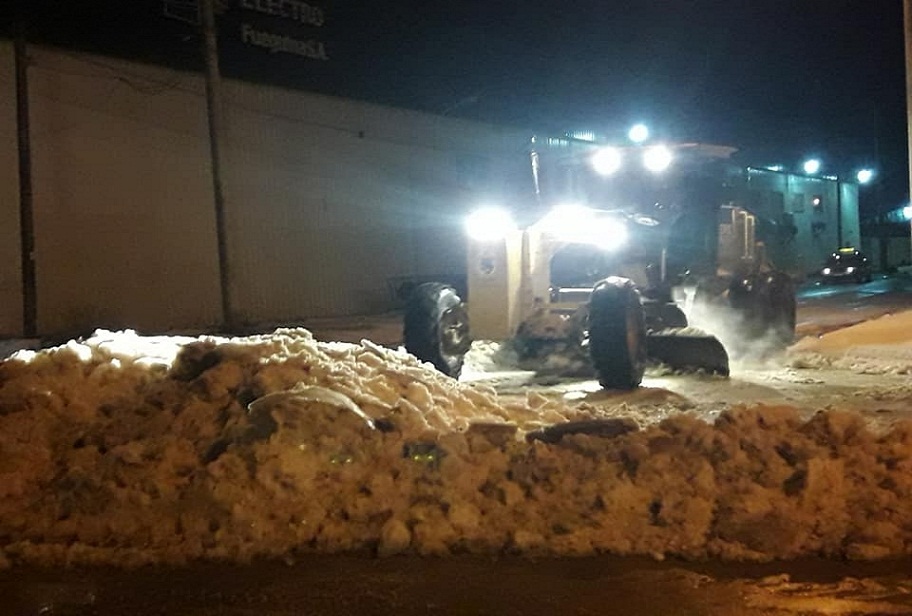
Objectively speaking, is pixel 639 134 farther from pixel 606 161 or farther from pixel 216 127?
pixel 216 127

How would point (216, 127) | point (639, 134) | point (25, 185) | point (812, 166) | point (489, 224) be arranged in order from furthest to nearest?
point (812, 166)
point (216, 127)
point (25, 185)
point (639, 134)
point (489, 224)

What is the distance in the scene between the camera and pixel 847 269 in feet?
161

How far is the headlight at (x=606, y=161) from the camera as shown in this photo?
Result: 14.7 meters

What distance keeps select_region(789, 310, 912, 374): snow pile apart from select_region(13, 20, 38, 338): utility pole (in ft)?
50.0

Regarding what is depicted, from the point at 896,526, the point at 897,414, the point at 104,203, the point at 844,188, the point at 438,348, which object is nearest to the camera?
the point at 896,526

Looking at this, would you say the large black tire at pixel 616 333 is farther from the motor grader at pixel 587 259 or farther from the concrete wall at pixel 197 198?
the concrete wall at pixel 197 198

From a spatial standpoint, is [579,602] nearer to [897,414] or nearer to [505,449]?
[505,449]

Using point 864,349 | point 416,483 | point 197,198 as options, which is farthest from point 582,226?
point 197,198

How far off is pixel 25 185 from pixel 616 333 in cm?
1471

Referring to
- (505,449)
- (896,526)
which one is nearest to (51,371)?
(505,449)

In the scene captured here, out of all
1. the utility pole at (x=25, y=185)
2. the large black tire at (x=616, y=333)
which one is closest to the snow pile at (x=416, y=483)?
the large black tire at (x=616, y=333)

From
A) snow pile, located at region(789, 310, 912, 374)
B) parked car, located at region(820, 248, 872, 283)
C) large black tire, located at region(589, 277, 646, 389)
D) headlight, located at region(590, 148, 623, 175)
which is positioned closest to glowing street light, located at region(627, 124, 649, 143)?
headlight, located at region(590, 148, 623, 175)

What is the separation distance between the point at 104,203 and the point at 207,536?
19616 mm

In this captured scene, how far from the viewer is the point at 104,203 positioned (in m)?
25.1
